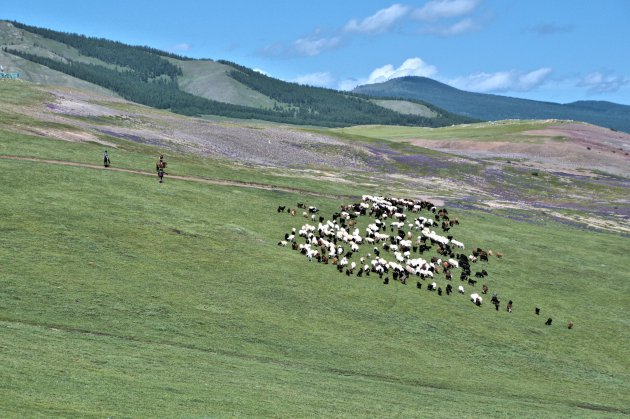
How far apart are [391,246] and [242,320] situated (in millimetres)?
21636

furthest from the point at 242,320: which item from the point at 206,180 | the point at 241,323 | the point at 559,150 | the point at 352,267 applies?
the point at 559,150

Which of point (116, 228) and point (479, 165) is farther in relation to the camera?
point (479, 165)

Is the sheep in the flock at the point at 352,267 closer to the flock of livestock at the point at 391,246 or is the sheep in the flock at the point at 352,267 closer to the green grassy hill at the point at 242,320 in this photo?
the flock of livestock at the point at 391,246

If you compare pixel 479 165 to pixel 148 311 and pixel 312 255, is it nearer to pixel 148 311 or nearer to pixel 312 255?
pixel 312 255

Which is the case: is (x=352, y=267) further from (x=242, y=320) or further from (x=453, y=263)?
(x=242, y=320)

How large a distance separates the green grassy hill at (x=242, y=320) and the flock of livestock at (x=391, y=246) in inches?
36.4

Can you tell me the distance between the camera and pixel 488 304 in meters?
50.8

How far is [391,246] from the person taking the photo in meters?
58.0

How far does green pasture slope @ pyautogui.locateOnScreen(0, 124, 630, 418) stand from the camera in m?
27.2

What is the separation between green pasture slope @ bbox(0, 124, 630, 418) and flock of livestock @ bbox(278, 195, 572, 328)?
3.85 ft

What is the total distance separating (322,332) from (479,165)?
94.1 m

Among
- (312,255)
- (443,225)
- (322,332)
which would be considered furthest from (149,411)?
(443,225)

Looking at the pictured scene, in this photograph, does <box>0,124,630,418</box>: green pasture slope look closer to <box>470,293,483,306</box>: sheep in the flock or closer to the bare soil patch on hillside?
<box>470,293,483,306</box>: sheep in the flock

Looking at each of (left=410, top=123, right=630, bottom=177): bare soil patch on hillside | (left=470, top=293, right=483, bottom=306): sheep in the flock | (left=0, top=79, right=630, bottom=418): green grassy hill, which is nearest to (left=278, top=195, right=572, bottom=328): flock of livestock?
(left=470, top=293, right=483, bottom=306): sheep in the flock
